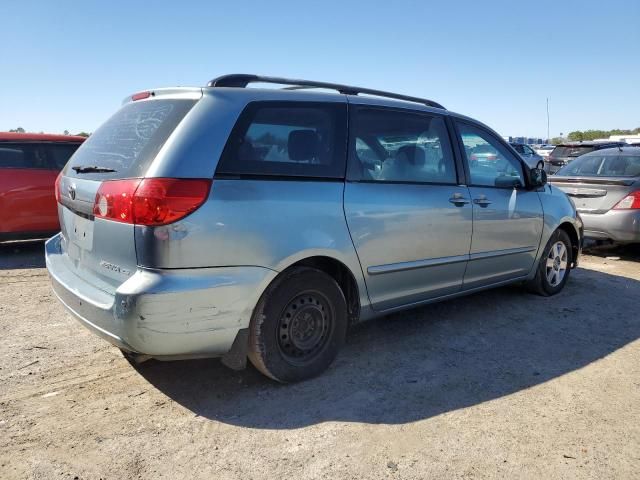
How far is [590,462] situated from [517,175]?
294 centimetres

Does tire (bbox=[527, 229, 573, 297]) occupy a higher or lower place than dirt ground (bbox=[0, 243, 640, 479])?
higher

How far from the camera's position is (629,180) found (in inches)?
277

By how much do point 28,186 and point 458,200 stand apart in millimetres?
5819

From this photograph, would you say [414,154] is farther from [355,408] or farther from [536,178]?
[355,408]

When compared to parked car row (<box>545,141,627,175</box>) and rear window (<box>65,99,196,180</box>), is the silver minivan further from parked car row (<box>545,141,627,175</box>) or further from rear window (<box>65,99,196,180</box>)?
parked car row (<box>545,141,627,175</box>)

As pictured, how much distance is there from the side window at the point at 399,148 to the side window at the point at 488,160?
0.27m

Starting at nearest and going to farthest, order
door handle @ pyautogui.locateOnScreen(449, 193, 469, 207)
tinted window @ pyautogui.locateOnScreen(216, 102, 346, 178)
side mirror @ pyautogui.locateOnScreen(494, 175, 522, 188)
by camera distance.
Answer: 1. tinted window @ pyautogui.locateOnScreen(216, 102, 346, 178)
2. door handle @ pyautogui.locateOnScreen(449, 193, 469, 207)
3. side mirror @ pyautogui.locateOnScreen(494, 175, 522, 188)

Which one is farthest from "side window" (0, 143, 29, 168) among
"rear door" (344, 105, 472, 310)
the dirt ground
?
"rear door" (344, 105, 472, 310)

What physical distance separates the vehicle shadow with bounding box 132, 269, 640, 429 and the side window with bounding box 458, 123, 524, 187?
1218 mm

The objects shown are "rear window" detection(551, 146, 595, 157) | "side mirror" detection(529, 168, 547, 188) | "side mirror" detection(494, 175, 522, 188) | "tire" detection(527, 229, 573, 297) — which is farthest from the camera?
"rear window" detection(551, 146, 595, 157)

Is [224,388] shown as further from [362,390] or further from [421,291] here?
[421,291]

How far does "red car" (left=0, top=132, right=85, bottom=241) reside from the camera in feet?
23.1

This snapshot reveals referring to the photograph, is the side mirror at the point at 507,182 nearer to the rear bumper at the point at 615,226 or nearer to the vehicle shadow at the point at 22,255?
the rear bumper at the point at 615,226

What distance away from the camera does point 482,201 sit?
173 inches
